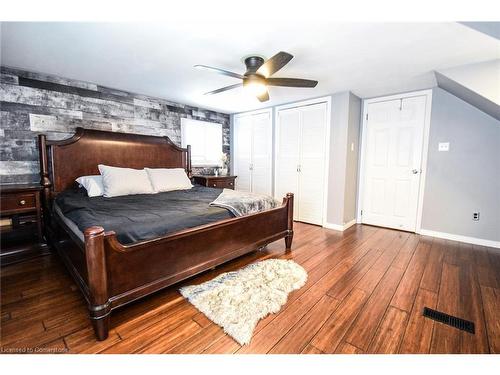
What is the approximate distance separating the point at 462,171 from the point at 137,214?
414cm

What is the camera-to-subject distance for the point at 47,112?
118 inches

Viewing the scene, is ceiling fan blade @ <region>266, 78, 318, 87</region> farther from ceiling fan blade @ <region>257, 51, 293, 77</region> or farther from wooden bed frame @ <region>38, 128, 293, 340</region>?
wooden bed frame @ <region>38, 128, 293, 340</region>

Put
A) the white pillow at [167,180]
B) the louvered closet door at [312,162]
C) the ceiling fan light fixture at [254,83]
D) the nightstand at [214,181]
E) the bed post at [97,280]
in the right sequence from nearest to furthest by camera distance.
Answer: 1. the bed post at [97,280]
2. the ceiling fan light fixture at [254,83]
3. the white pillow at [167,180]
4. the louvered closet door at [312,162]
5. the nightstand at [214,181]

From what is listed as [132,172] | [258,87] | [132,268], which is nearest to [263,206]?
[258,87]

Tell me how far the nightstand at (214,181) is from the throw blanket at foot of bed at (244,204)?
169 cm

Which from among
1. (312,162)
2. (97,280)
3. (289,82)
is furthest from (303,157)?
(97,280)

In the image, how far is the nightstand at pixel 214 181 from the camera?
4.28 metres

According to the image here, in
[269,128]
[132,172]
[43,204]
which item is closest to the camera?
[43,204]

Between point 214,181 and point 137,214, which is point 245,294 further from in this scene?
point 214,181

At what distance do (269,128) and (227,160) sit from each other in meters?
1.30

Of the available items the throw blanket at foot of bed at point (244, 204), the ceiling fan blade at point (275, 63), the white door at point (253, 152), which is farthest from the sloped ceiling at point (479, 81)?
the white door at point (253, 152)

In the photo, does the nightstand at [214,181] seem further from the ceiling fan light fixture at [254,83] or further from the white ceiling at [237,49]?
the ceiling fan light fixture at [254,83]

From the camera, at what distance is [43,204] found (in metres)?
2.87
